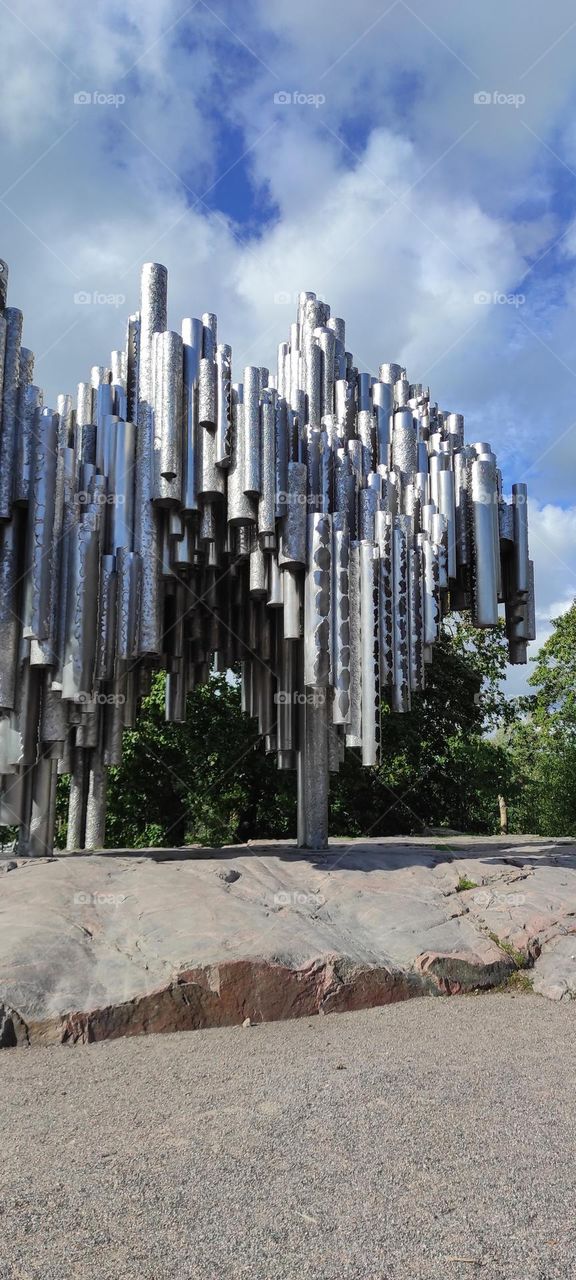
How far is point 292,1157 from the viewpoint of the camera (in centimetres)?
423

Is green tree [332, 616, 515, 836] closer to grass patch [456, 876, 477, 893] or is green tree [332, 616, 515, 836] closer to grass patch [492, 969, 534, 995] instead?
grass patch [456, 876, 477, 893]

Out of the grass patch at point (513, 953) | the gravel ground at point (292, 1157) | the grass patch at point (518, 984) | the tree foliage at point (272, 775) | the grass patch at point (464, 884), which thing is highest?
the tree foliage at point (272, 775)

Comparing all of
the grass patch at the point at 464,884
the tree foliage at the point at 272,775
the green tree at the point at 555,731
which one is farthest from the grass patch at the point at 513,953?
the green tree at the point at 555,731

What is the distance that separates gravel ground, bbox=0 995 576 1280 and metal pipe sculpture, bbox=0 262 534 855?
17.7 ft

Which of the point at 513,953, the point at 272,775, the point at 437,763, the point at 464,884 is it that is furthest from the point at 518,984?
the point at 437,763

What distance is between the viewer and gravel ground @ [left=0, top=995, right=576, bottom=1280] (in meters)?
3.36

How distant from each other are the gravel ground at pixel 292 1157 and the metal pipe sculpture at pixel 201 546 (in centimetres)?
540

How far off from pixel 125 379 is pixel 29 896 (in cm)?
755

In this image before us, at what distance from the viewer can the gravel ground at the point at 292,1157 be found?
132 inches

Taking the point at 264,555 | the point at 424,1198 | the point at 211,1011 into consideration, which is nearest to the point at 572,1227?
the point at 424,1198

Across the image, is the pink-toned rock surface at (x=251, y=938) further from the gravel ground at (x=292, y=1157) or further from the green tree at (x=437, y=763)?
the green tree at (x=437, y=763)

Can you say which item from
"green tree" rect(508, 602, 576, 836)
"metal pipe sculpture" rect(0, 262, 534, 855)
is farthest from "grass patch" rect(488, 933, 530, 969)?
"green tree" rect(508, 602, 576, 836)

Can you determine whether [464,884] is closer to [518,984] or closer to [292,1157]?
[518,984]

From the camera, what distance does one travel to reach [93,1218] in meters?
3.63
